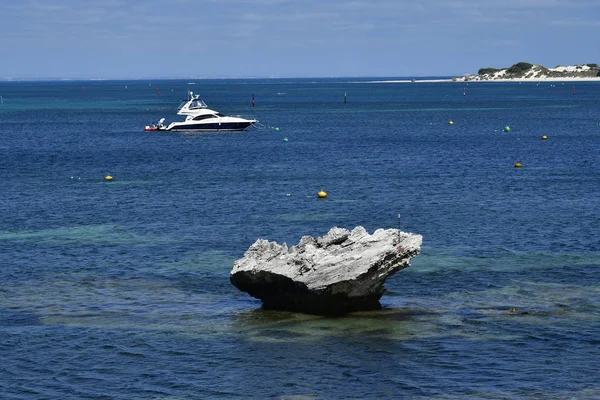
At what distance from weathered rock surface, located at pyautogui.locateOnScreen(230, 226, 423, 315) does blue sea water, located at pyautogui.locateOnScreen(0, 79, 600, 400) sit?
0.82 m

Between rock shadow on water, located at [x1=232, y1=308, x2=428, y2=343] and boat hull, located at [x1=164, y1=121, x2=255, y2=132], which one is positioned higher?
boat hull, located at [x1=164, y1=121, x2=255, y2=132]

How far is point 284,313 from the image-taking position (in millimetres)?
38188

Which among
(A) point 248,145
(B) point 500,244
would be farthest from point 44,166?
(B) point 500,244

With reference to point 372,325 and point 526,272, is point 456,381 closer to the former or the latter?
point 372,325

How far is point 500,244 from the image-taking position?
5172 cm

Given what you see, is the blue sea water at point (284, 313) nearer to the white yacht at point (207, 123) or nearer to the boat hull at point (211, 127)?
the white yacht at point (207, 123)

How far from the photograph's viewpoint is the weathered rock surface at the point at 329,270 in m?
36.5

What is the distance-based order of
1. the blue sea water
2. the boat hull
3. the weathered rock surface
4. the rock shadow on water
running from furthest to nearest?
the boat hull → the weathered rock surface → the rock shadow on water → the blue sea water

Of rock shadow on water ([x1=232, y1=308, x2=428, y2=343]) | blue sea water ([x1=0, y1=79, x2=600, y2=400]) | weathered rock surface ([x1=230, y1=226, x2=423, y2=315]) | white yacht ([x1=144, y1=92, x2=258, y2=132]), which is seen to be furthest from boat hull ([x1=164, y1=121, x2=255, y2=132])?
rock shadow on water ([x1=232, y1=308, x2=428, y2=343])

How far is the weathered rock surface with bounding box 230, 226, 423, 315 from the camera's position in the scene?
3647 cm

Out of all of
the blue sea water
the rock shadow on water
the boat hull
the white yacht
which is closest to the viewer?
the blue sea water

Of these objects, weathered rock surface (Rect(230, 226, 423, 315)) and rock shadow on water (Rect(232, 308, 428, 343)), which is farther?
weathered rock surface (Rect(230, 226, 423, 315))

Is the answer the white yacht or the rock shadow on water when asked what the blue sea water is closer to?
the rock shadow on water

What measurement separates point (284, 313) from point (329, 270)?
10.1 ft
